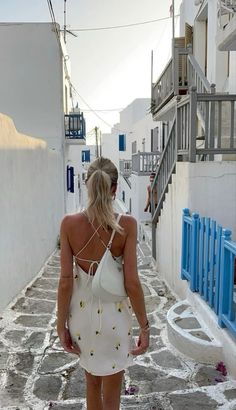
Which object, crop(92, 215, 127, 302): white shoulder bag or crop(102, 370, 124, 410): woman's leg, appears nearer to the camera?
crop(92, 215, 127, 302): white shoulder bag

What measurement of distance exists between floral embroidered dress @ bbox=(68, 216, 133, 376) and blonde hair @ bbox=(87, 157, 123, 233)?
20 centimetres

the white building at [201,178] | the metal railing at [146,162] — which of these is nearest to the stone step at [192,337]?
the white building at [201,178]

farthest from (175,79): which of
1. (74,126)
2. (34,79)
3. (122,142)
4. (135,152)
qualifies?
(122,142)

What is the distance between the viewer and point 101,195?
6.37 ft

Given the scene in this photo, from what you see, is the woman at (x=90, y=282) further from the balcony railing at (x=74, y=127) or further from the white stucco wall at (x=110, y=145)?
the white stucco wall at (x=110, y=145)

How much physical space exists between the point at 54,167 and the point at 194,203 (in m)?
5.69

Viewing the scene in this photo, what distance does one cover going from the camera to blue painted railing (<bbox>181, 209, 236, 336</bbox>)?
3.13 m

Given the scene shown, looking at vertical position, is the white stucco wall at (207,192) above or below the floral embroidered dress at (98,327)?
above

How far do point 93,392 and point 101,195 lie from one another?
1.10 meters

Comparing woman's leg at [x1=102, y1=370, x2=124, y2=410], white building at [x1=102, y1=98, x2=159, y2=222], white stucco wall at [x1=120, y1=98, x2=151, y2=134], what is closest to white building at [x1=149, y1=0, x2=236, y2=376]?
woman's leg at [x1=102, y1=370, x2=124, y2=410]

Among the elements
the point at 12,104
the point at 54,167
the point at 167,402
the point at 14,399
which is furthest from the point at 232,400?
the point at 12,104

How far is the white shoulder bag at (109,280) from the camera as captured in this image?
1933mm

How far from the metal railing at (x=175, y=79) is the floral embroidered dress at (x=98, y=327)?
7.47m

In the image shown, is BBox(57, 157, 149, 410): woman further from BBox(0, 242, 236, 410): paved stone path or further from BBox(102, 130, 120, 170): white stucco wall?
BBox(102, 130, 120, 170): white stucco wall
